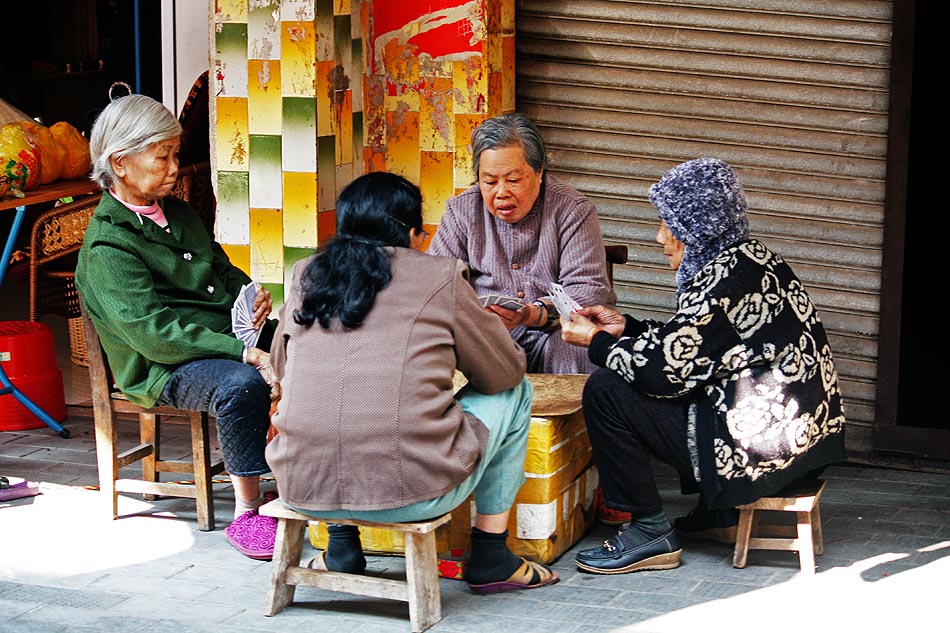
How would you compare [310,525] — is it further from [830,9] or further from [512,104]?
[830,9]

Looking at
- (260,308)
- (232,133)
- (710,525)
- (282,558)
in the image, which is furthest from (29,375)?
(710,525)

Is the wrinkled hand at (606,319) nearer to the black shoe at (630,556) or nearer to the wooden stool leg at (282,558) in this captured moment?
the black shoe at (630,556)

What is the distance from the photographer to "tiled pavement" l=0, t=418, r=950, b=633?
3703mm

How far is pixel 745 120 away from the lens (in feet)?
17.5

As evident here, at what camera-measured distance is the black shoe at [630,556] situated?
408cm

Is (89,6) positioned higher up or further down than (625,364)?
higher up

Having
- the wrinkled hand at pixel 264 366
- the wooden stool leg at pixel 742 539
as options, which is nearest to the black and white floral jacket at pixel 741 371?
the wooden stool leg at pixel 742 539

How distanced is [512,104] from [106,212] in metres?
1.94

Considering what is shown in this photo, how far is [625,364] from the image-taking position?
399 cm

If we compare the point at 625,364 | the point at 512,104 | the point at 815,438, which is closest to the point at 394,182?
the point at 625,364

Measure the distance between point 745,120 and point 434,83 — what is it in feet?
4.21

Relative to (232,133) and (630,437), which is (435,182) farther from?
(630,437)

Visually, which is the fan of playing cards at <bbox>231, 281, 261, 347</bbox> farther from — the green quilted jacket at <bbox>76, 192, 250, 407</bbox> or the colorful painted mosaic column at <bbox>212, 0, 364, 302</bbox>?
the colorful painted mosaic column at <bbox>212, 0, 364, 302</bbox>

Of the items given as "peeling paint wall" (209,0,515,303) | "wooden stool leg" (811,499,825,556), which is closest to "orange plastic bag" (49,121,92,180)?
"peeling paint wall" (209,0,515,303)
